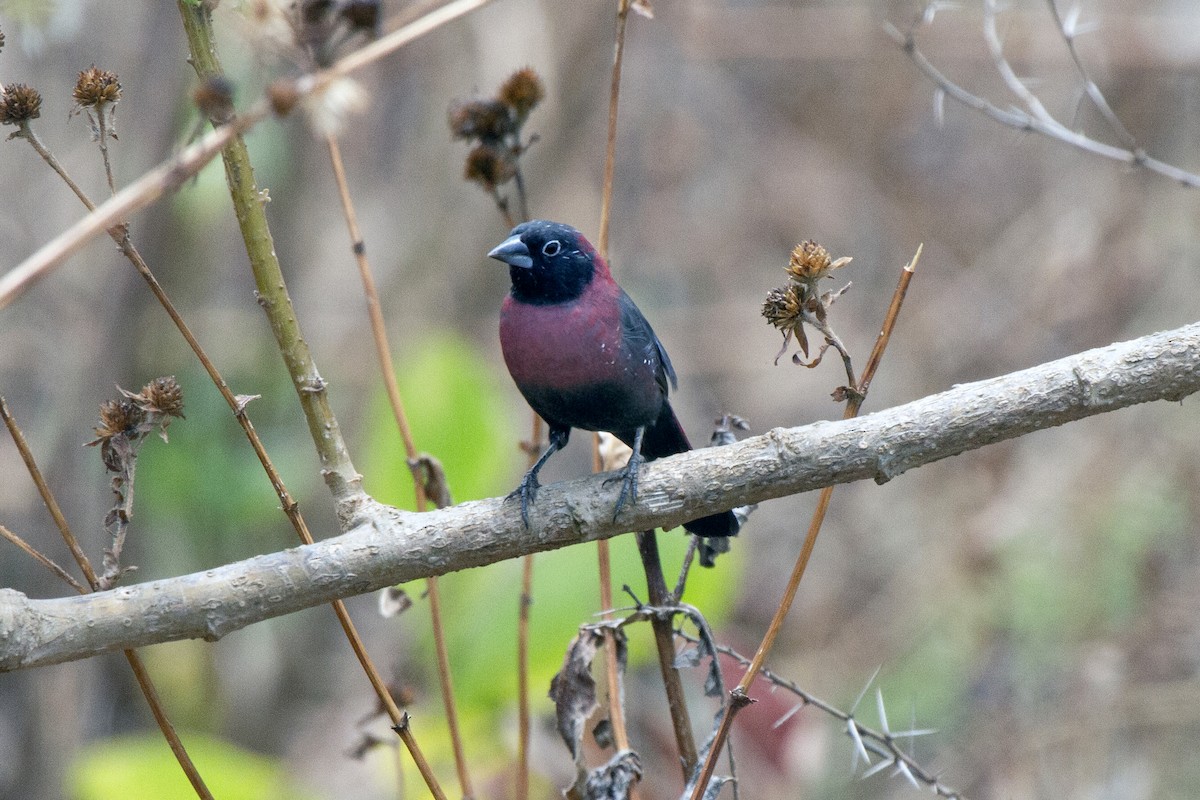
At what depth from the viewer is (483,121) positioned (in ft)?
8.15

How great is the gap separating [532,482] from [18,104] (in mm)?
1314

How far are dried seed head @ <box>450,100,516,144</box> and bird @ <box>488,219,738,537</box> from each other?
1.69 feet

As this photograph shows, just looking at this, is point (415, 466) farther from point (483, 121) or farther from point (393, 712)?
point (483, 121)

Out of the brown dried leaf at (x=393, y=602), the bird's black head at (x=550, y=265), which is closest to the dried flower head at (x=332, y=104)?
the brown dried leaf at (x=393, y=602)

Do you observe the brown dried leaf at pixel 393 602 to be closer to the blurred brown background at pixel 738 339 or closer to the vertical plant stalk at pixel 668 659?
the vertical plant stalk at pixel 668 659

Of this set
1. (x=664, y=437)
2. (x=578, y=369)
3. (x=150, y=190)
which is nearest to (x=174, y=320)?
(x=150, y=190)

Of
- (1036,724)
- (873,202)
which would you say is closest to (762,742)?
(1036,724)

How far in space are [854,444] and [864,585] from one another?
464 cm

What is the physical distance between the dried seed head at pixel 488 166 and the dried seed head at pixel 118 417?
2.95 feet

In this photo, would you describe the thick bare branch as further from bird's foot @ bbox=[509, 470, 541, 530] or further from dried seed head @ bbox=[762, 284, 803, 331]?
dried seed head @ bbox=[762, 284, 803, 331]

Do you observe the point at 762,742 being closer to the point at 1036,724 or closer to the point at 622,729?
the point at 1036,724

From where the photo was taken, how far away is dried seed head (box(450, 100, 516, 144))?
8.13 feet

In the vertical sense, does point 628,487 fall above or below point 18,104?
below

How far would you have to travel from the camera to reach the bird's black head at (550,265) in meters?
3.19
